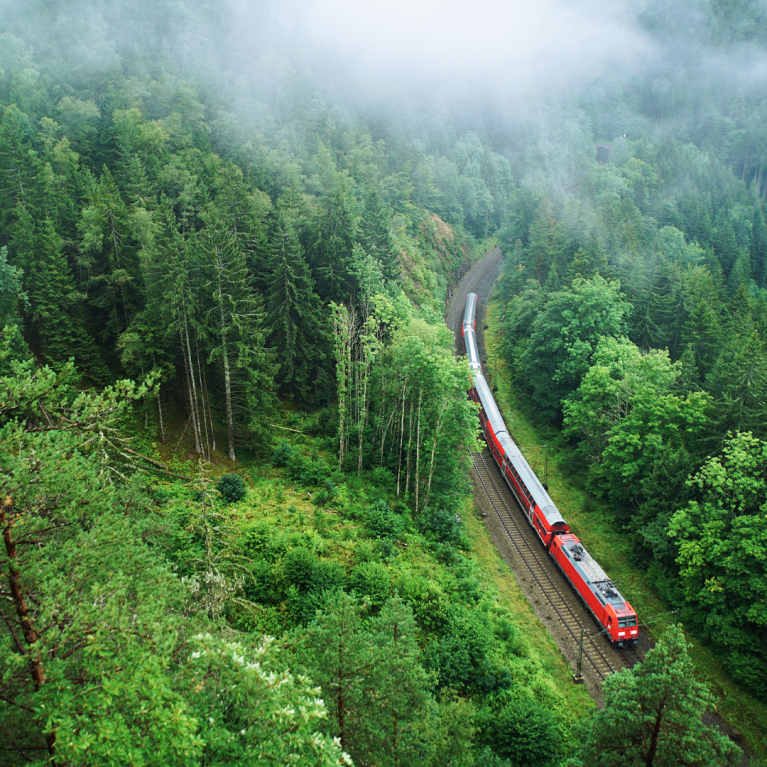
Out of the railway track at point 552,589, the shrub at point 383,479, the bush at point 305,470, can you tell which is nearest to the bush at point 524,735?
the railway track at point 552,589

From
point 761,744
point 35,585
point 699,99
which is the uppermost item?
point 699,99

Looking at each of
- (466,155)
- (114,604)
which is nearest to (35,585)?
(114,604)

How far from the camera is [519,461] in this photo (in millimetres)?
41875

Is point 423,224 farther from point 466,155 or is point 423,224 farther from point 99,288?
point 99,288

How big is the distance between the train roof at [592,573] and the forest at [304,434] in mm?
4099

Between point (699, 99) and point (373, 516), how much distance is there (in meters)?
172

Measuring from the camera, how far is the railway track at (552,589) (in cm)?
2862

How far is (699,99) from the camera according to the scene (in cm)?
15050

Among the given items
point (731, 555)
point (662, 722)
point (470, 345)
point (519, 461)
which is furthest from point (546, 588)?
point (470, 345)

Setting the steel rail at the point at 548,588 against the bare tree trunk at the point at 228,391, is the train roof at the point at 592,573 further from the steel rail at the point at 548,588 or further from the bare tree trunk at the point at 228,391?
the bare tree trunk at the point at 228,391

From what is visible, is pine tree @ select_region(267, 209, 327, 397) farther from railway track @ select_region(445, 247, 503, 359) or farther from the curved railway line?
railway track @ select_region(445, 247, 503, 359)

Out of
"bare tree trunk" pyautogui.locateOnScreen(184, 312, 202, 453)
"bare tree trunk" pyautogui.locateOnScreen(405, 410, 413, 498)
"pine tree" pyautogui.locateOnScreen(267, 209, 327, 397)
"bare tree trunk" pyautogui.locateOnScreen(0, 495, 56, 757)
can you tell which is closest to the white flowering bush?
"bare tree trunk" pyautogui.locateOnScreen(0, 495, 56, 757)

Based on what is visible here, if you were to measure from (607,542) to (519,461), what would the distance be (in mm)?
8308

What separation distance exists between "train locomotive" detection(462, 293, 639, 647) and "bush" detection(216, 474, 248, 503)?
15948 millimetres
